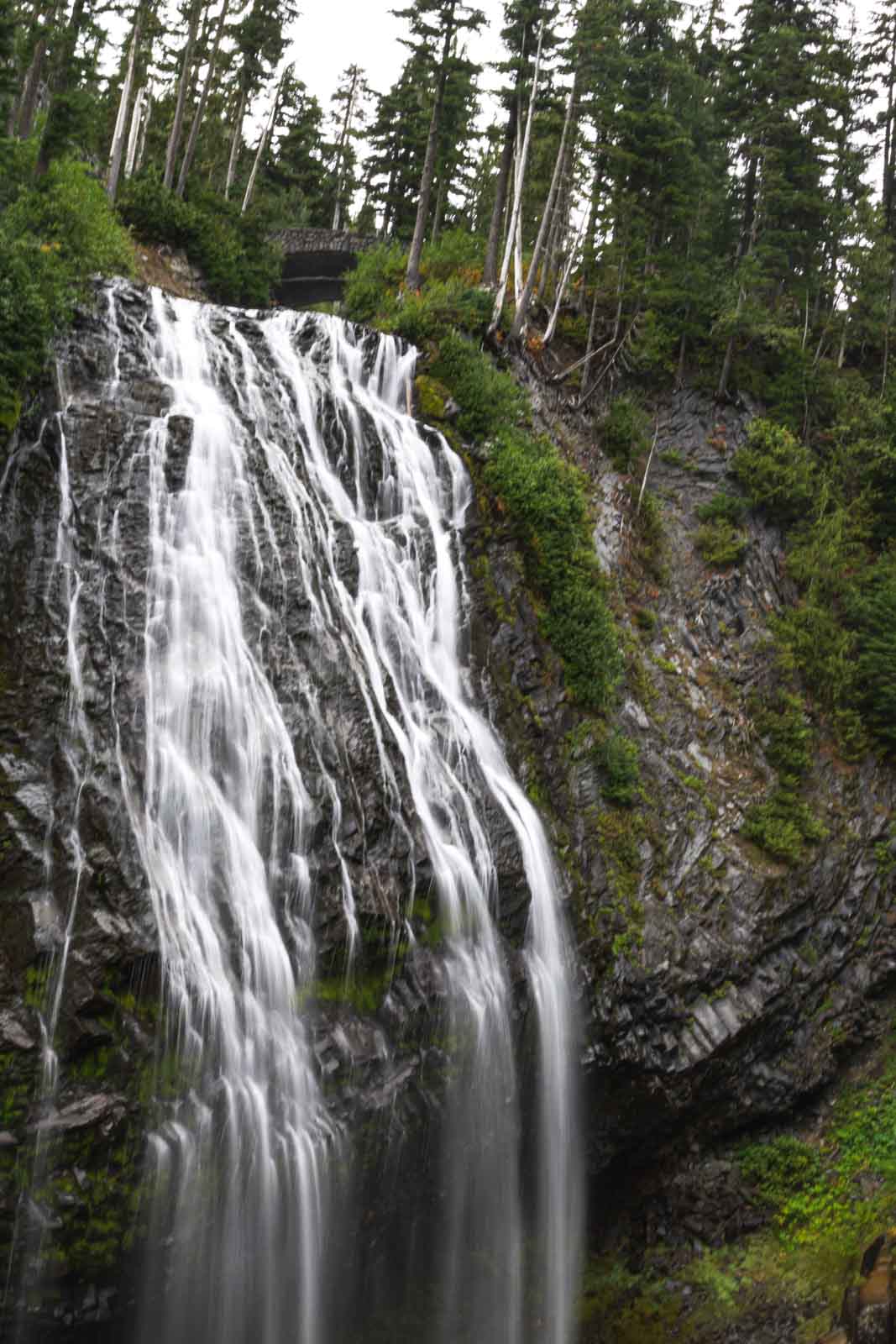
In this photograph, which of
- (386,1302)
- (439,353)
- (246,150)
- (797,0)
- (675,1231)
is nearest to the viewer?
(386,1302)

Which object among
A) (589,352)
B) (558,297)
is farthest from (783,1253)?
(558,297)

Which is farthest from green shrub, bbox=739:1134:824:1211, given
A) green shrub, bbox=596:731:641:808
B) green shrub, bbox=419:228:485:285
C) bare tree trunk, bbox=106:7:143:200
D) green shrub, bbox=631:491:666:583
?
bare tree trunk, bbox=106:7:143:200

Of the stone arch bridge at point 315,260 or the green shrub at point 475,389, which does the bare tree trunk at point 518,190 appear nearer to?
the green shrub at point 475,389

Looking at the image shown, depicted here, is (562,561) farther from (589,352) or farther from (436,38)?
(436,38)

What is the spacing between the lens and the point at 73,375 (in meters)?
14.4

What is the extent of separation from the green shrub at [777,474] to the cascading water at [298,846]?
804 centimetres

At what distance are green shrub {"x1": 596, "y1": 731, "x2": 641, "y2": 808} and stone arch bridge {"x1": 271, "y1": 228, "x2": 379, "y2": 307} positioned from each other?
68.4 ft

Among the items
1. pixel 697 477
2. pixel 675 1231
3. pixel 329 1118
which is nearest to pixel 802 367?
pixel 697 477

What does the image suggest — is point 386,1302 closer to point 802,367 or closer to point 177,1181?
point 177,1181

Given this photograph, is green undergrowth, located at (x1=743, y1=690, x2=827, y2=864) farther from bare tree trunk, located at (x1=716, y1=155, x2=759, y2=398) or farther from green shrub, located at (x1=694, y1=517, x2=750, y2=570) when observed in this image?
bare tree trunk, located at (x1=716, y1=155, x2=759, y2=398)

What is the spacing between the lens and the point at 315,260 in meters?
32.2

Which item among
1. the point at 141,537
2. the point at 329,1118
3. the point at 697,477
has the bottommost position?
the point at 329,1118

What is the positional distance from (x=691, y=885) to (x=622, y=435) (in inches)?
401

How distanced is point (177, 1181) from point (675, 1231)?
7393mm
